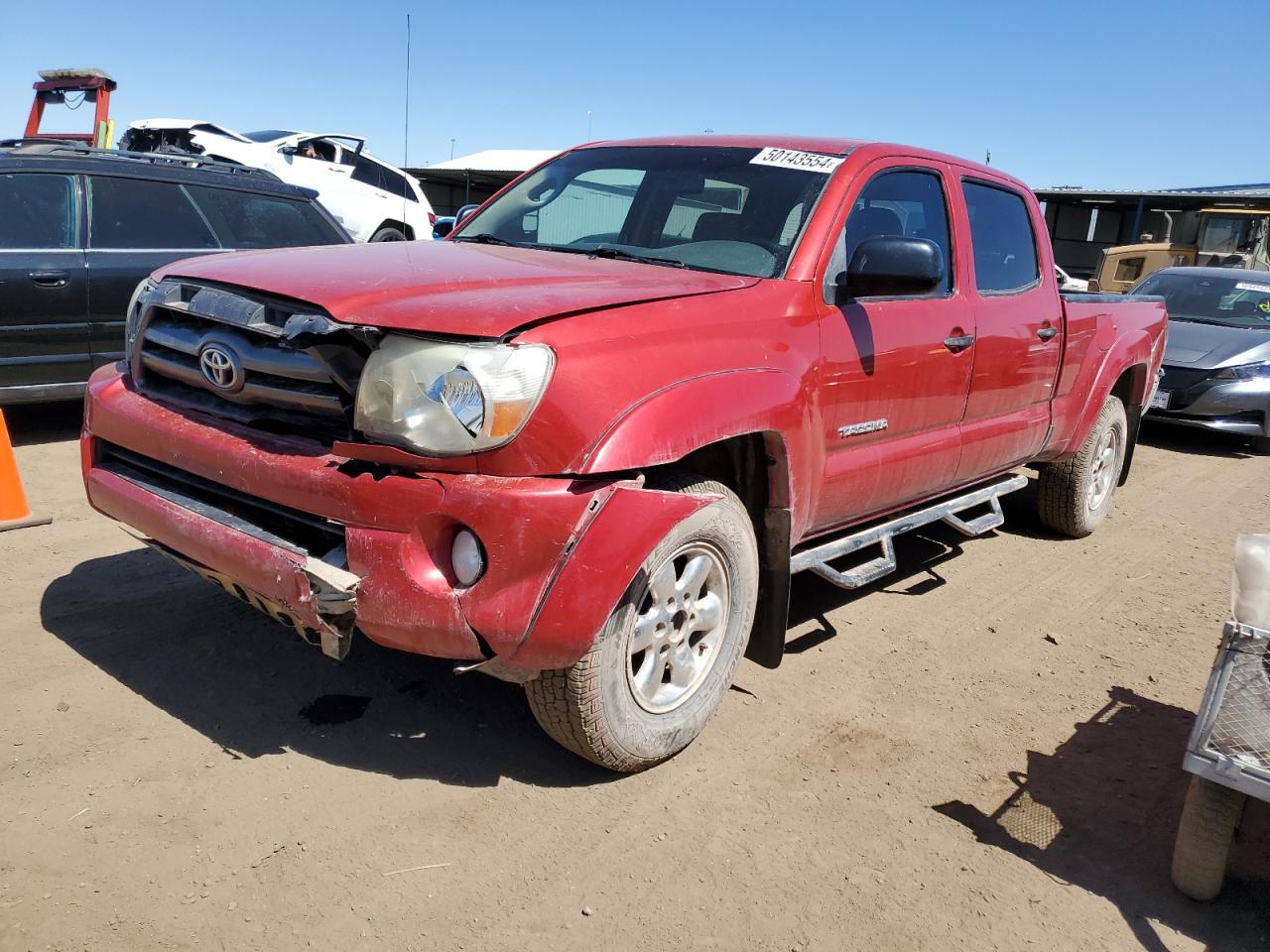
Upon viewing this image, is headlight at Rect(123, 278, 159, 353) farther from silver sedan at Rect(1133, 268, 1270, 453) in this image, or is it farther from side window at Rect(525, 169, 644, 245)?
silver sedan at Rect(1133, 268, 1270, 453)

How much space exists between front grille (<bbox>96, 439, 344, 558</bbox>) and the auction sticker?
6.93 feet

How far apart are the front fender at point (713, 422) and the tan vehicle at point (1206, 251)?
14.3 metres

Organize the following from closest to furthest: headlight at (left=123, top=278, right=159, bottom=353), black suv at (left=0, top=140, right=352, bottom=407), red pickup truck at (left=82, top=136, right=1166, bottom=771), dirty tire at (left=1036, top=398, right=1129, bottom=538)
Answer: red pickup truck at (left=82, top=136, right=1166, bottom=771) < headlight at (left=123, top=278, right=159, bottom=353) < dirty tire at (left=1036, top=398, right=1129, bottom=538) < black suv at (left=0, top=140, right=352, bottom=407)

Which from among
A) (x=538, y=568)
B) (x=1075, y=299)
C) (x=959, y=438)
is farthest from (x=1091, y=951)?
(x=1075, y=299)

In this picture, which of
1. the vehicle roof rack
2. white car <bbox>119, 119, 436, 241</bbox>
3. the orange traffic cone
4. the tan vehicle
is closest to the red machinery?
white car <bbox>119, 119, 436, 241</bbox>

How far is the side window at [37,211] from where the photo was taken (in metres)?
5.95

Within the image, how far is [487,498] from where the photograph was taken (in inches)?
97.8

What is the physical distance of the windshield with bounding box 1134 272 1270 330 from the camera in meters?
9.70

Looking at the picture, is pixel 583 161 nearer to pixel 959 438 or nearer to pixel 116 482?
pixel 959 438

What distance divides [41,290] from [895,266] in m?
5.01

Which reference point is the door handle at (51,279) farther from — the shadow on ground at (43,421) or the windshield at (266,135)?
the windshield at (266,135)

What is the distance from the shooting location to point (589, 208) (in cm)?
406

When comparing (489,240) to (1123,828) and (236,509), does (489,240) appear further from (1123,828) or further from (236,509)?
(1123,828)

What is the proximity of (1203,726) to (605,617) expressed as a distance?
147 cm
